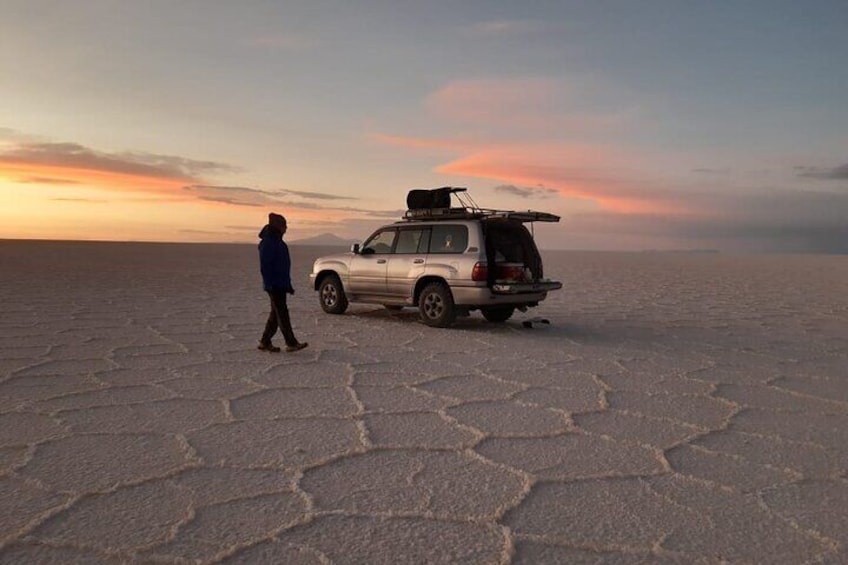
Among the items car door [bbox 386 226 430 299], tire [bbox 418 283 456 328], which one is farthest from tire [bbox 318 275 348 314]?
tire [bbox 418 283 456 328]

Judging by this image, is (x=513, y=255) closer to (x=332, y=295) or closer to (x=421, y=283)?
(x=421, y=283)

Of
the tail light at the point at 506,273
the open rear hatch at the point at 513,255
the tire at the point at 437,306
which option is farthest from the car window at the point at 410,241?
the tail light at the point at 506,273

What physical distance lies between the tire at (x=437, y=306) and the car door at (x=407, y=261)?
0.30 metres

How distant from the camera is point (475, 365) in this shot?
7934 millimetres

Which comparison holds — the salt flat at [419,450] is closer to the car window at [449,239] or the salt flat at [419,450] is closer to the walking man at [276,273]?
the walking man at [276,273]

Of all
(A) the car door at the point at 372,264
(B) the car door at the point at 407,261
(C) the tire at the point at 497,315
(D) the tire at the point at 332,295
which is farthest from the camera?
Result: (D) the tire at the point at 332,295

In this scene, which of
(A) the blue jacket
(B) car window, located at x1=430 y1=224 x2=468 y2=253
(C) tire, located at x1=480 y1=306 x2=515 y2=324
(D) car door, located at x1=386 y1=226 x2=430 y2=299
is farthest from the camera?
(C) tire, located at x1=480 y1=306 x2=515 y2=324

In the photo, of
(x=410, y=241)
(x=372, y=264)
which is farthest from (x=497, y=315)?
(x=372, y=264)

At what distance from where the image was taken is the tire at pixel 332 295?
12.7 m

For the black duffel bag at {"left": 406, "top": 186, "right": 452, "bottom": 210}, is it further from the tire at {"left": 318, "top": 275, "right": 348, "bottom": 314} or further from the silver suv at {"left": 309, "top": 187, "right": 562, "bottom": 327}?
the tire at {"left": 318, "top": 275, "right": 348, "bottom": 314}

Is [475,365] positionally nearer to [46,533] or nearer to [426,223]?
[426,223]

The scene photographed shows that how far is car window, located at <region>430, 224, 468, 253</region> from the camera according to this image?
10.8 metres

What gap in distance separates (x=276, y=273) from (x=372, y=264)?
373cm

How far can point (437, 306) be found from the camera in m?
11.0
